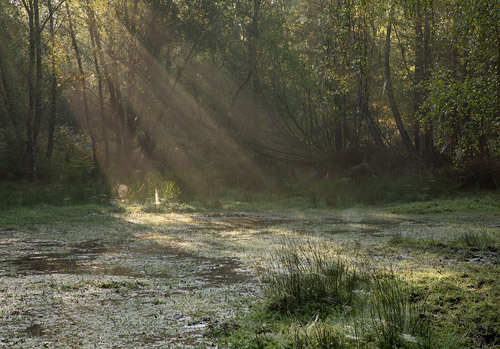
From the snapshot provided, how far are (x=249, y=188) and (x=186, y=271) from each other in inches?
418

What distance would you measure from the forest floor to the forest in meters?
0.03

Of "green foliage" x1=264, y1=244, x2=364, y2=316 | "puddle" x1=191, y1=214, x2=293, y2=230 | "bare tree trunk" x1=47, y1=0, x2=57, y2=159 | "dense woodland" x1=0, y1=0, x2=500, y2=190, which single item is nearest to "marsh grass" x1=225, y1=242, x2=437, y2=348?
"green foliage" x1=264, y1=244, x2=364, y2=316

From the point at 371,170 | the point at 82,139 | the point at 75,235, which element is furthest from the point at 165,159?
the point at 75,235

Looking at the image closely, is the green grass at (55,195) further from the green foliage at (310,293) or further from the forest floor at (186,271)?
the green foliage at (310,293)

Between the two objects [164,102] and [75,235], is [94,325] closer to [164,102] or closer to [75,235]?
[75,235]

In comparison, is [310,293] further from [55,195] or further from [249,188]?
[249,188]

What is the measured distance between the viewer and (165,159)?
17812 millimetres

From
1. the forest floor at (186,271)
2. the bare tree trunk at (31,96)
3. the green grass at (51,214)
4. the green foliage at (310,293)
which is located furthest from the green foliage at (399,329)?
the bare tree trunk at (31,96)

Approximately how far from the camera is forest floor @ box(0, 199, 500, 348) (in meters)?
2.76

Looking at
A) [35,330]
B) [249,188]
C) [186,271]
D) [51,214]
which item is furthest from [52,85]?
[35,330]

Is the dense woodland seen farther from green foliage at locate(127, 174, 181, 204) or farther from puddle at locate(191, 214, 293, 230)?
puddle at locate(191, 214, 293, 230)

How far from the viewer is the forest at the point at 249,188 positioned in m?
2.96

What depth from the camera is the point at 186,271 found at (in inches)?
174

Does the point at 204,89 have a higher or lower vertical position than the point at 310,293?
higher
